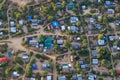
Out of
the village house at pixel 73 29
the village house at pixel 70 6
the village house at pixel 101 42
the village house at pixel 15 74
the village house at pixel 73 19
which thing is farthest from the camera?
the village house at pixel 70 6

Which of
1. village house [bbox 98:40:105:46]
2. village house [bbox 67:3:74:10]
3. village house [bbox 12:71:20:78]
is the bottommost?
village house [bbox 12:71:20:78]

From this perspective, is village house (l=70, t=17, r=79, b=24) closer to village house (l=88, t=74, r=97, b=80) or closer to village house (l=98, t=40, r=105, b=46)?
village house (l=98, t=40, r=105, b=46)

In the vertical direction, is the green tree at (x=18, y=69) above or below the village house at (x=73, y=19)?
below

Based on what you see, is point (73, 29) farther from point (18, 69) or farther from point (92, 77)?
point (18, 69)

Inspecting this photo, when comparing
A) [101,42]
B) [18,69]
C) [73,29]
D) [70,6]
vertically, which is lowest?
[18,69]

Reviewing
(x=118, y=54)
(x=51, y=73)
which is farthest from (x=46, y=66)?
(x=118, y=54)

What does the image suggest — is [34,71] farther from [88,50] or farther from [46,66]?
[88,50]

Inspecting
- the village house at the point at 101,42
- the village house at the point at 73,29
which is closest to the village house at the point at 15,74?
the village house at the point at 73,29

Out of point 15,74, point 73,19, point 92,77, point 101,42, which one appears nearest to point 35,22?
point 73,19

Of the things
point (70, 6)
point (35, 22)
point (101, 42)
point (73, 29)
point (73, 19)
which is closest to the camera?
point (101, 42)

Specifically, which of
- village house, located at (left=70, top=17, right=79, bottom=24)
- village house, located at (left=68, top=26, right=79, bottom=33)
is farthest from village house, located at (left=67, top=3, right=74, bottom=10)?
village house, located at (left=68, top=26, right=79, bottom=33)

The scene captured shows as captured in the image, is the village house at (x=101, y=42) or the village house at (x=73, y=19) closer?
the village house at (x=101, y=42)

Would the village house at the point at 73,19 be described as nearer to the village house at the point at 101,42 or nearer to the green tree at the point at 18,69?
the village house at the point at 101,42
